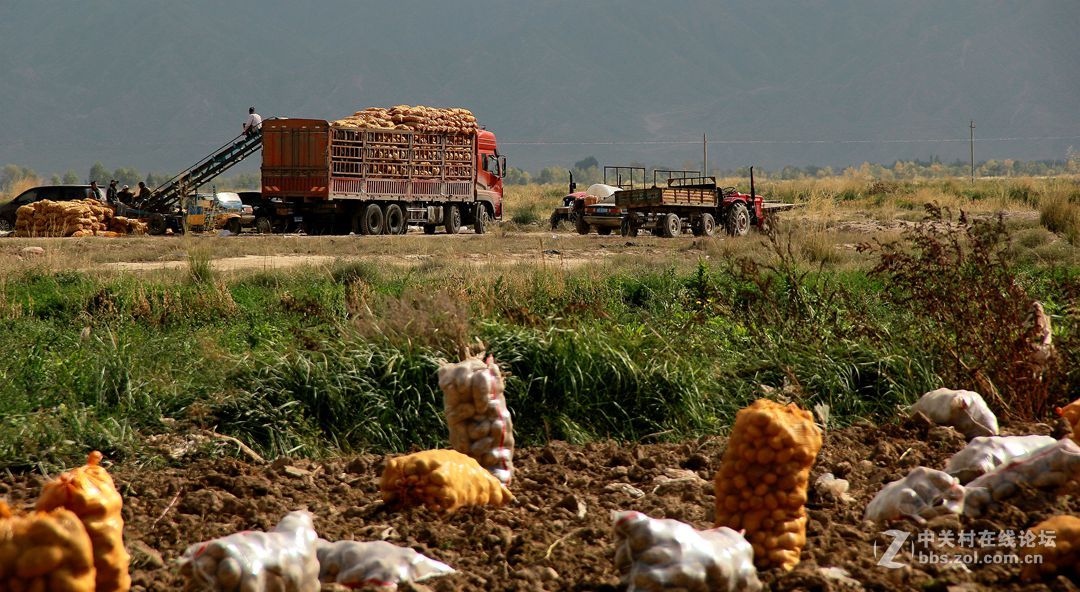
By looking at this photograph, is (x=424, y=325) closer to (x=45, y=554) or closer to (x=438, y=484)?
(x=438, y=484)

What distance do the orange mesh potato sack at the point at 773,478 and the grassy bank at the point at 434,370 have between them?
2.15 m

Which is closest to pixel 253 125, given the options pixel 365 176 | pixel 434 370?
pixel 365 176

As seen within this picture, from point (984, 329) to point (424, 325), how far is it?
10.3ft

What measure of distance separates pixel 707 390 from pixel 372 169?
2309 centimetres

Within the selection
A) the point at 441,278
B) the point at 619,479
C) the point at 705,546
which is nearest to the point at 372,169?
the point at 441,278

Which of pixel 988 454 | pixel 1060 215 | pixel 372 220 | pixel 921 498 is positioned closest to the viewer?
pixel 921 498

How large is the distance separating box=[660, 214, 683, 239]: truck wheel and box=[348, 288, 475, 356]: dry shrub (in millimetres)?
A: 20134

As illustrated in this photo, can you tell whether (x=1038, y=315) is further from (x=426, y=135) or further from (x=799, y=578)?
(x=426, y=135)

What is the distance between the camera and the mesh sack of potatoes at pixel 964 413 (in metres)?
5.25

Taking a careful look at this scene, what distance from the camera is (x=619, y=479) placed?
4.85 meters

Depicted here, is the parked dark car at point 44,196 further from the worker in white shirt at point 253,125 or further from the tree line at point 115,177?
the tree line at point 115,177

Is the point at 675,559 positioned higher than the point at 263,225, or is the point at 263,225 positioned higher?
the point at 263,225

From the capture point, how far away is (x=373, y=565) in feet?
11.0

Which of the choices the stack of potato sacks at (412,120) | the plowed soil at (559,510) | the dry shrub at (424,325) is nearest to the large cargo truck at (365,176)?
the stack of potato sacks at (412,120)
